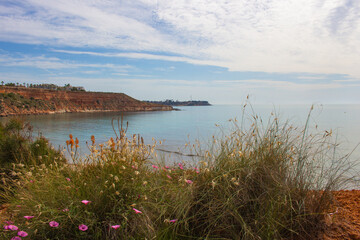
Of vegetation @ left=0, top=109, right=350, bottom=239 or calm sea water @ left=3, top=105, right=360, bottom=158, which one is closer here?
vegetation @ left=0, top=109, right=350, bottom=239

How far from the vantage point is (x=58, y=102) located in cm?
6562

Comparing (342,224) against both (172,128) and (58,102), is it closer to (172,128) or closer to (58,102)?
(172,128)

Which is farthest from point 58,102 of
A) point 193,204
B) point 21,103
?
point 193,204

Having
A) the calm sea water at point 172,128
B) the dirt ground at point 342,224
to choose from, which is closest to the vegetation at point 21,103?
the calm sea water at point 172,128

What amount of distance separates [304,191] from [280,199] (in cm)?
36

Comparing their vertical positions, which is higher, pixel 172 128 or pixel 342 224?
pixel 342 224

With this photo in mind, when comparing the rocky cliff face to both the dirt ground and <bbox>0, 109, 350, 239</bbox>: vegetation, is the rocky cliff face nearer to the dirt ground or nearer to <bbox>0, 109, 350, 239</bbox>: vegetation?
<bbox>0, 109, 350, 239</bbox>: vegetation

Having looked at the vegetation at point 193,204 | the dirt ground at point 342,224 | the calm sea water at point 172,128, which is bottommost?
the calm sea water at point 172,128

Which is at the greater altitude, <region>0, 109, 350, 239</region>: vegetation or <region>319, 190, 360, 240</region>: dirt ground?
<region>0, 109, 350, 239</region>: vegetation

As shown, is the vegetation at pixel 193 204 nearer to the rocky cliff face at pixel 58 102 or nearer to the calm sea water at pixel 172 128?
the calm sea water at pixel 172 128

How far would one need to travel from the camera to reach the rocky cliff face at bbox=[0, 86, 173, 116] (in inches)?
1948

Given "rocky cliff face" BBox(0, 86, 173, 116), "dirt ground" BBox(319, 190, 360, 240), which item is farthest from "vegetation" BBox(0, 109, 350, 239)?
"rocky cliff face" BBox(0, 86, 173, 116)

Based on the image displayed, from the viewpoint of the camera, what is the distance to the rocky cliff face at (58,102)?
49469 millimetres

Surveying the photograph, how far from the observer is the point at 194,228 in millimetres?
2588
